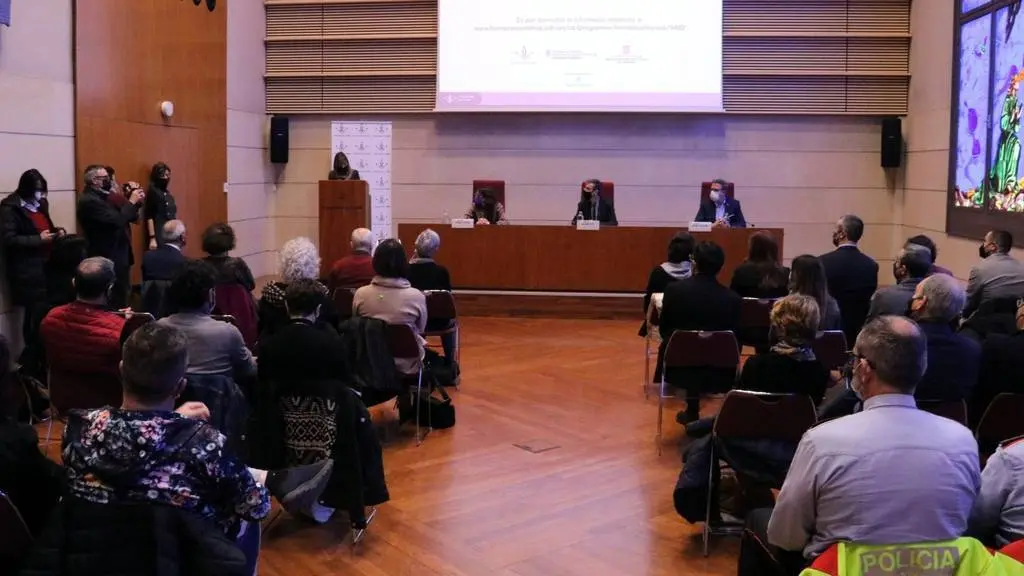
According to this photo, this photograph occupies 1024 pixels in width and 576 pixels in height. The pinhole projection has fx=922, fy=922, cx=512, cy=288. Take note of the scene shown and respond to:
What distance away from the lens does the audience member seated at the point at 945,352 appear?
3.28 metres

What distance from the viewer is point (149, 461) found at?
1.98 m

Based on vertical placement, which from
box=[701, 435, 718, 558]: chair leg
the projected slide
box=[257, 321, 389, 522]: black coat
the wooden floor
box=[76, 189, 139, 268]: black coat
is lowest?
the wooden floor

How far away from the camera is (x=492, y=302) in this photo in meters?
8.91

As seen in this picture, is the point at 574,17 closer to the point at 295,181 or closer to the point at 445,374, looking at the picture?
the point at 295,181

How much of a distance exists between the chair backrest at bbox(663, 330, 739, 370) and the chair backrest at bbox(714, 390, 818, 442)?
129cm

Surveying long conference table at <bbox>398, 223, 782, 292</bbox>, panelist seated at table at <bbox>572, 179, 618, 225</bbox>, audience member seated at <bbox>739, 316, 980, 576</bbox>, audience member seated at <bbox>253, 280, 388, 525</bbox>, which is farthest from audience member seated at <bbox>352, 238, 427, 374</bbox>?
panelist seated at table at <bbox>572, 179, 618, 225</bbox>

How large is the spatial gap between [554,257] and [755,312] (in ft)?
11.6

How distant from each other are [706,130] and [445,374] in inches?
233

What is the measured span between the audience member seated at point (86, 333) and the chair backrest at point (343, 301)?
1633 millimetres

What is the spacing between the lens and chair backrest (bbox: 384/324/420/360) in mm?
4586

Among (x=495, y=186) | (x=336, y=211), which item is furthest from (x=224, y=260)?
(x=495, y=186)

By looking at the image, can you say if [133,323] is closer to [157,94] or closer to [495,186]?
[157,94]

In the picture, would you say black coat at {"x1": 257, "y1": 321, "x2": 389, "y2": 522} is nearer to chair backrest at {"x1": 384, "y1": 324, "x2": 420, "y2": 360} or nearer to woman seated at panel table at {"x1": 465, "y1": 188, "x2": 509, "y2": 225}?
chair backrest at {"x1": 384, "y1": 324, "x2": 420, "y2": 360}

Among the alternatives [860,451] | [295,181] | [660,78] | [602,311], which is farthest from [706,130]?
[860,451]
